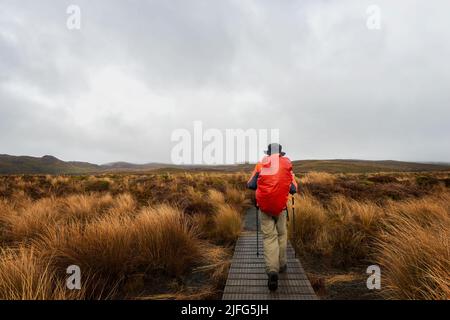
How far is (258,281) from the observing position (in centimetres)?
425

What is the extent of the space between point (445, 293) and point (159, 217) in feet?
15.0

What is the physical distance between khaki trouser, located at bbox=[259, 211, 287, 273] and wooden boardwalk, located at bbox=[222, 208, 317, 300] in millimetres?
269

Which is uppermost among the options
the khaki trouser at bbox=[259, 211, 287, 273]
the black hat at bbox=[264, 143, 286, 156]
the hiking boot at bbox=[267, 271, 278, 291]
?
the black hat at bbox=[264, 143, 286, 156]

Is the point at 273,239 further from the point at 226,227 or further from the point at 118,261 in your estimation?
the point at 226,227

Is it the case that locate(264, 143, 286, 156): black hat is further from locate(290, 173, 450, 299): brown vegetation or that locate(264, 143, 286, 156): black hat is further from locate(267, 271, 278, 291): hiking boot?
locate(290, 173, 450, 299): brown vegetation

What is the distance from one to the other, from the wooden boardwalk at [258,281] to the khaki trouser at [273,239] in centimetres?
27

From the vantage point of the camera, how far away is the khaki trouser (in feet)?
13.4

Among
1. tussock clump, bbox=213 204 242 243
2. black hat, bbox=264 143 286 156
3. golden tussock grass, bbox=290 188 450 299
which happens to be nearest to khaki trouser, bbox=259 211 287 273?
black hat, bbox=264 143 286 156

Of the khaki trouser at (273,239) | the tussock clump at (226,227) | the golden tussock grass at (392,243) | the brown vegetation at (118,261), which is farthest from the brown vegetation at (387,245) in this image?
the brown vegetation at (118,261)

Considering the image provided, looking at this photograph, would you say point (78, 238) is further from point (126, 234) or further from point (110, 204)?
point (110, 204)

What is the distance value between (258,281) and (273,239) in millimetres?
669

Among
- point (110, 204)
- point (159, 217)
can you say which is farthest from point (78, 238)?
point (110, 204)

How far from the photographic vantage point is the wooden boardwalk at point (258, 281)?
147 inches
